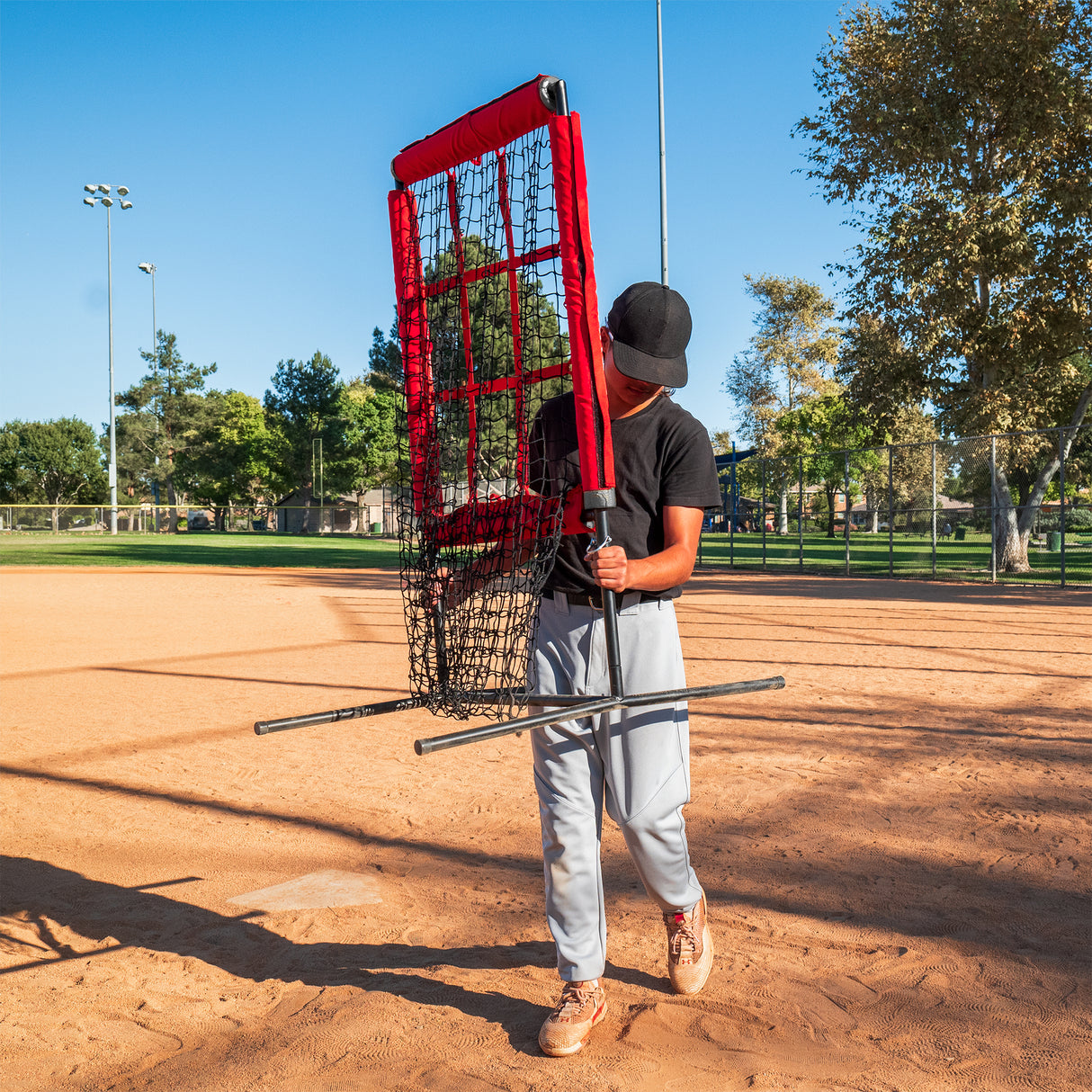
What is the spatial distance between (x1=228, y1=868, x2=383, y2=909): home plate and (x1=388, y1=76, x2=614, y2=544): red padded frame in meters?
1.78

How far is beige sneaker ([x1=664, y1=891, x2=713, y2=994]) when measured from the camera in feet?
9.52

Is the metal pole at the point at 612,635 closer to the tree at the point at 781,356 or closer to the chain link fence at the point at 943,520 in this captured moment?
the chain link fence at the point at 943,520

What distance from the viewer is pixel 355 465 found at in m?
79.9

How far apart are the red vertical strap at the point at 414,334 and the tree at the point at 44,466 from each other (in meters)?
94.2

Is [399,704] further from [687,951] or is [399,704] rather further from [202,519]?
[202,519]

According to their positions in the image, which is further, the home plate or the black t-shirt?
the home plate

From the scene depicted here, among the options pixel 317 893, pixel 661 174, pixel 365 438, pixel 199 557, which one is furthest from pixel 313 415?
pixel 317 893

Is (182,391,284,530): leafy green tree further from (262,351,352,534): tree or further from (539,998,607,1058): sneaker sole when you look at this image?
(539,998,607,1058): sneaker sole

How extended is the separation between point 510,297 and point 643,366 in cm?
46

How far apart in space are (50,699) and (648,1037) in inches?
257

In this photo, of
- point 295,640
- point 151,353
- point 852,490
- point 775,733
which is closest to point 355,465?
point 151,353

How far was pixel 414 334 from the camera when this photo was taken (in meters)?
2.84

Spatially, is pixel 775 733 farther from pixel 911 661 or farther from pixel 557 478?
pixel 557 478

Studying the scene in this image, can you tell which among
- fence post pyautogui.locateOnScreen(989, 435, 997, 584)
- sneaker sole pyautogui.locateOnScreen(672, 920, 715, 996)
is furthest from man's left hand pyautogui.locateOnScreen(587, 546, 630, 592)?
fence post pyautogui.locateOnScreen(989, 435, 997, 584)
